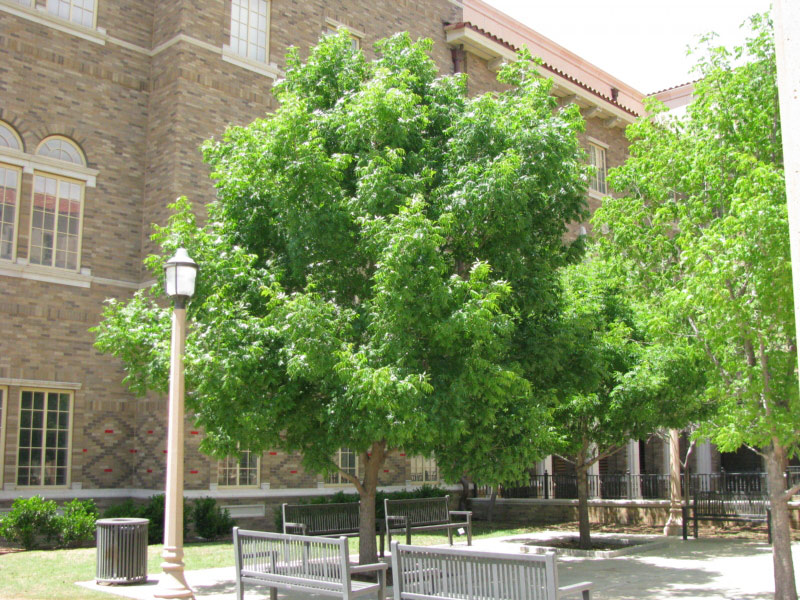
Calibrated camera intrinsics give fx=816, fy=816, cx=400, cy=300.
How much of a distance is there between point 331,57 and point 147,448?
1024 cm

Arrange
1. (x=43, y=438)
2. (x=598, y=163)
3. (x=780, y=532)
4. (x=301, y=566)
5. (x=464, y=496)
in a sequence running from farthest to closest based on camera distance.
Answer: (x=598, y=163) < (x=464, y=496) < (x=43, y=438) < (x=780, y=532) < (x=301, y=566)

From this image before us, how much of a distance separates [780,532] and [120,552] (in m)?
8.75

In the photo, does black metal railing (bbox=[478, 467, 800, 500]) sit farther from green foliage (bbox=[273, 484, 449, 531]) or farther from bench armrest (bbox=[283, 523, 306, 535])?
bench armrest (bbox=[283, 523, 306, 535])

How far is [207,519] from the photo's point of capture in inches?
692

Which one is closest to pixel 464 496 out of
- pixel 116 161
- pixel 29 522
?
pixel 29 522

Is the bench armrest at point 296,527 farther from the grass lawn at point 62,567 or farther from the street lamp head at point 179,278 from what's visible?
the street lamp head at point 179,278

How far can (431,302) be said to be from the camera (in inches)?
376

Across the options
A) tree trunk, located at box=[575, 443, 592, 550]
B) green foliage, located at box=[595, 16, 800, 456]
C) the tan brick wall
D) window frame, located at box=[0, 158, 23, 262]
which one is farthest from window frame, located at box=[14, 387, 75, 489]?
green foliage, located at box=[595, 16, 800, 456]

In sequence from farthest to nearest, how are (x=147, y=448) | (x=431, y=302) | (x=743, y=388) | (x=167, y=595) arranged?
1. (x=147, y=448)
2. (x=743, y=388)
3. (x=431, y=302)
4. (x=167, y=595)

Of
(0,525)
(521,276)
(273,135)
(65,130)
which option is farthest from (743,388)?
(65,130)

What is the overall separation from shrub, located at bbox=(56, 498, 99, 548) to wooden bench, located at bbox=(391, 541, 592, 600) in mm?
9190

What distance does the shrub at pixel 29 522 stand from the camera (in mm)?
15031

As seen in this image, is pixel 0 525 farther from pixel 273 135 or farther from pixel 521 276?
pixel 521 276

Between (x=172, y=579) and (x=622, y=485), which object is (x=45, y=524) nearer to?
(x=172, y=579)
